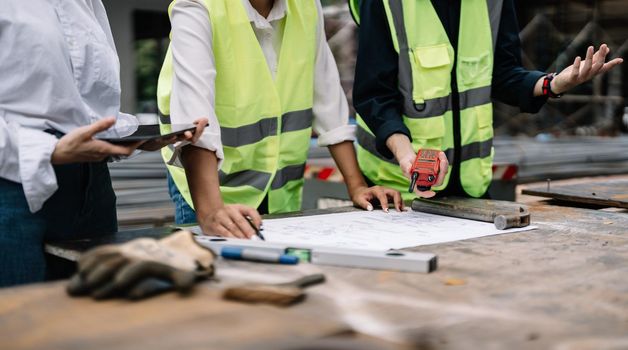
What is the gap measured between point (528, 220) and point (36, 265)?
1.24m

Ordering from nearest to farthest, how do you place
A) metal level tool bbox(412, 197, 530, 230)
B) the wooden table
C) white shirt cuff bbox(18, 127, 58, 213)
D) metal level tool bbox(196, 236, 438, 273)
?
the wooden table
metal level tool bbox(196, 236, 438, 273)
white shirt cuff bbox(18, 127, 58, 213)
metal level tool bbox(412, 197, 530, 230)

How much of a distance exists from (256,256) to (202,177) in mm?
585

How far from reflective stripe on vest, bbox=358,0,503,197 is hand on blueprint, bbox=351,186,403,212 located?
0.25 metres

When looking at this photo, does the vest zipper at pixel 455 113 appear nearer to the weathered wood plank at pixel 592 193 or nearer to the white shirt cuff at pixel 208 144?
the weathered wood plank at pixel 592 193

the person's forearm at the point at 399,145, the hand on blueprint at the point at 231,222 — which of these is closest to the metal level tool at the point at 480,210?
the person's forearm at the point at 399,145

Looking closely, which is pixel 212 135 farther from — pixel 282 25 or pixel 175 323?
pixel 175 323

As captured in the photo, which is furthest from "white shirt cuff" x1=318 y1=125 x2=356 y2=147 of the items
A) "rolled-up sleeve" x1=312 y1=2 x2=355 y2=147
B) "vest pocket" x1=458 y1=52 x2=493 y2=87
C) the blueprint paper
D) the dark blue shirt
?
"vest pocket" x1=458 y1=52 x2=493 y2=87

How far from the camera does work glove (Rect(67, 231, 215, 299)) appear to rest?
3.71 feet

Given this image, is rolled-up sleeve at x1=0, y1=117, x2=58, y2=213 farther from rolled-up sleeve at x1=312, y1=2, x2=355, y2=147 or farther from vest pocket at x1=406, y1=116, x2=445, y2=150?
vest pocket at x1=406, y1=116, x2=445, y2=150

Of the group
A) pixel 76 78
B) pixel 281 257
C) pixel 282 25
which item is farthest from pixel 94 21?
pixel 281 257

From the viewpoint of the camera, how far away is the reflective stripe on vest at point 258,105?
213 cm

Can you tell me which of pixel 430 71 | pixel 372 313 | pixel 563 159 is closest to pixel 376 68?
pixel 430 71

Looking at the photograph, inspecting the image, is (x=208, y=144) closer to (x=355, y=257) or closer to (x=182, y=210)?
Answer: (x=182, y=210)

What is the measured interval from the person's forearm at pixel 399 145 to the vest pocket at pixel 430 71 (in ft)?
0.67
